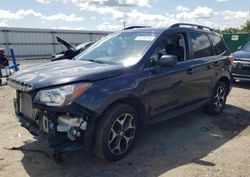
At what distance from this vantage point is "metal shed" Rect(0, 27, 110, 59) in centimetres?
1930

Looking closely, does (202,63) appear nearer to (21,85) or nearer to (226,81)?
(226,81)

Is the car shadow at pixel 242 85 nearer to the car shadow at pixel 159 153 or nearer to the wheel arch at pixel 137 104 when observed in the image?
the car shadow at pixel 159 153

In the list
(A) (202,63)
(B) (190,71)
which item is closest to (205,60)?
(A) (202,63)

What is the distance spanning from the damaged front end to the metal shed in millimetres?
16015

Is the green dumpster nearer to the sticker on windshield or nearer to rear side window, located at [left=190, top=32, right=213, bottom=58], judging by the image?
rear side window, located at [left=190, top=32, right=213, bottom=58]

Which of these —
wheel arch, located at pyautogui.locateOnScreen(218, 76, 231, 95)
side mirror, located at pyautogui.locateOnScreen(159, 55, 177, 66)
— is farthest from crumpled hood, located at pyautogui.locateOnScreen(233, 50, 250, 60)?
side mirror, located at pyautogui.locateOnScreen(159, 55, 177, 66)

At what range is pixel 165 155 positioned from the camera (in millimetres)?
4746

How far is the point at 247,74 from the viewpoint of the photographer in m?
10.3

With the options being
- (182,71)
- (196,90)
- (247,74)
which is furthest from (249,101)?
(182,71)

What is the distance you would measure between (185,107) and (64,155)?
7.44 ft

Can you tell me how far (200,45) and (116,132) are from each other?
8.85ft

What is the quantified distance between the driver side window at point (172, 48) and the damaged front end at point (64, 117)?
1.34 metres

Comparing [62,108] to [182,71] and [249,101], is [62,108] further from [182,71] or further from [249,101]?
[249,101]

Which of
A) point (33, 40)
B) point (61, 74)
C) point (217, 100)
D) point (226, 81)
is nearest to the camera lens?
point (61, 74)
